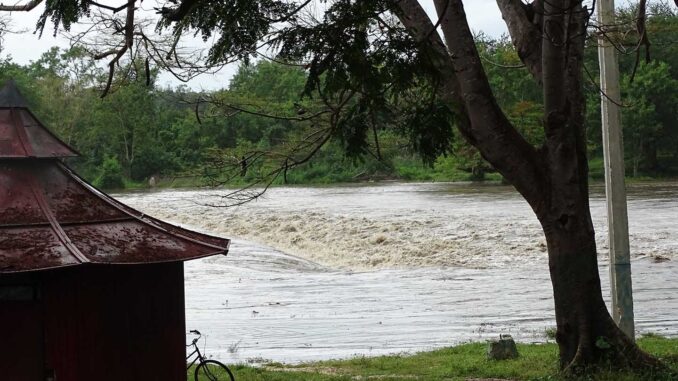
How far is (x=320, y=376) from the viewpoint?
13.1 meters

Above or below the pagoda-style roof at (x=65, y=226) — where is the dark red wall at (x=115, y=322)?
below

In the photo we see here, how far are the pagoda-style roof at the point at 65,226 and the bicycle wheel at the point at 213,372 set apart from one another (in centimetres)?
307

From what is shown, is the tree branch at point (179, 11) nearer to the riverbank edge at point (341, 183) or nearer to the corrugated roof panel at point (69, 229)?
the corrugated roof panel at point (69, 229)

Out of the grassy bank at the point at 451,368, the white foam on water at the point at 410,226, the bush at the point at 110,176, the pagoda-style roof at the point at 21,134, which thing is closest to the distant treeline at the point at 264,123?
the bush at the point at 110,176

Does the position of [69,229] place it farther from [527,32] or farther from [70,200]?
[527,32]

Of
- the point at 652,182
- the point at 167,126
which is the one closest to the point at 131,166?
the point at 167,126

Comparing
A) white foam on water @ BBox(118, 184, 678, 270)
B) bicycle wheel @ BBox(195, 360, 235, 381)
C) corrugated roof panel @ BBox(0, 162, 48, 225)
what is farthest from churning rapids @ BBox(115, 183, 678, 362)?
corrugated roof panel @ BBox(0, 162, 48, 225)

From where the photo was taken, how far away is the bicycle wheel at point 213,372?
12289mm

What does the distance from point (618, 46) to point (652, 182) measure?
46.8 meters

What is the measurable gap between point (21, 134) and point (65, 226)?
1.03m

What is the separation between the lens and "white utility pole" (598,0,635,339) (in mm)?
13141

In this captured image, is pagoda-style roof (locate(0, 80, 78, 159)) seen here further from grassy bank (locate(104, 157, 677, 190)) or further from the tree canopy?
grassy bank (locate(104, 157, 677, 190))

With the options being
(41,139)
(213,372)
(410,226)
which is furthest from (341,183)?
(41,139)

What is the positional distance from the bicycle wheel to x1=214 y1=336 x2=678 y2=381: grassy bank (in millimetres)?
231
